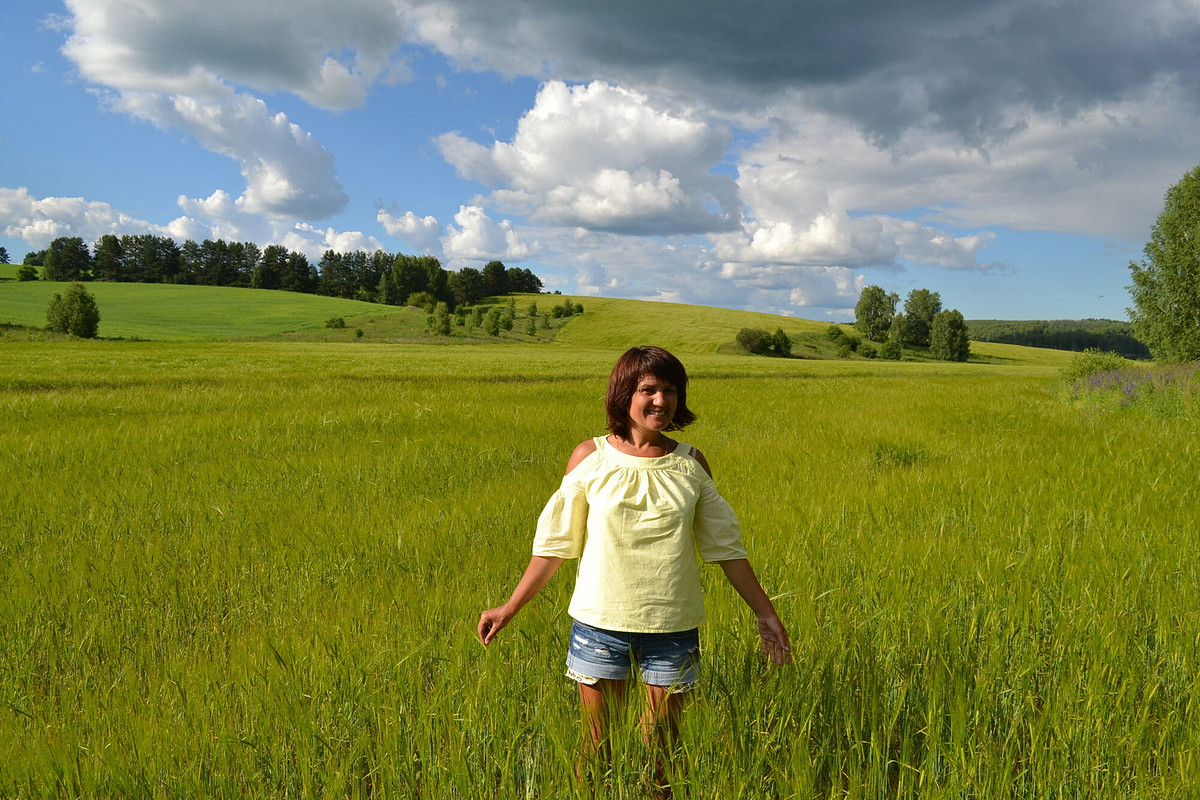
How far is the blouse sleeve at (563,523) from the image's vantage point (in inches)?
76.6

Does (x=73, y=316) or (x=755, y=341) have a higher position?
(x=755, y=341)

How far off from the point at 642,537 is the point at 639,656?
0.36 metres

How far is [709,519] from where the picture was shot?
1.90 meters

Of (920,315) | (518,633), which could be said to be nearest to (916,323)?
(920,315)

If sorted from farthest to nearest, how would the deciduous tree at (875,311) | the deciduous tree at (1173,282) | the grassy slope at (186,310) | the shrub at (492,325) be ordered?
1. the deciduous tree at (875,311)
2. the shrub at (492,325)
3. the grassy slope at (186,310)
4. the deciduous tree at (1173,282)

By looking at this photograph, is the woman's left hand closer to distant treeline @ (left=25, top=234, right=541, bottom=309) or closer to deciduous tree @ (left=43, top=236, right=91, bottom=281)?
distant treeline @ (left=25, top=234, right=541, bottom=309)

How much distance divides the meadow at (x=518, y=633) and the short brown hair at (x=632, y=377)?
86 cm

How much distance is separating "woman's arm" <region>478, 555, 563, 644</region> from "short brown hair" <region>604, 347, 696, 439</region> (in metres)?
0.46

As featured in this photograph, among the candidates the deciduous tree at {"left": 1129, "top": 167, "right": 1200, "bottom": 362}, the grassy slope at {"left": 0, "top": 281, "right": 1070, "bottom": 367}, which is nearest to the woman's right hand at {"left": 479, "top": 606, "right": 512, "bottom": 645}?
the deciduous tree at {"left": 1129, "top": 167, "right": 1200, "bottom": 362}

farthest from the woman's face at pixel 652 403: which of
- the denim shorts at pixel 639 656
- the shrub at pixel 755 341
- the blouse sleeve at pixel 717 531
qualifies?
the shrub at pixel 755 341

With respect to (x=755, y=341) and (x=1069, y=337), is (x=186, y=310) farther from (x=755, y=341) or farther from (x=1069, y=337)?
(x=1069, y=337)

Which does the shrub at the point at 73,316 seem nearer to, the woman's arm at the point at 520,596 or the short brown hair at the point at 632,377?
the woman's arm at the point at 520,596

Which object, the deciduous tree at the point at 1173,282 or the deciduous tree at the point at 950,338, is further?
the deciduous tree at the point at 950,338

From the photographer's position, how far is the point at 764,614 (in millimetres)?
1837
